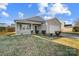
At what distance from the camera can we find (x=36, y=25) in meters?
1.78

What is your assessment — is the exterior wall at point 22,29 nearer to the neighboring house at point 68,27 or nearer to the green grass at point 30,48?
the green grass at point 30,48

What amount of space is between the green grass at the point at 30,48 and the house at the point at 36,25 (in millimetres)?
77

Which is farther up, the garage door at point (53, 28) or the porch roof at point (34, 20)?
the porch roof at point (34, 20)

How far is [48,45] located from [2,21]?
474 millimetres

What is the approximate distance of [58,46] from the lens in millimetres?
1753

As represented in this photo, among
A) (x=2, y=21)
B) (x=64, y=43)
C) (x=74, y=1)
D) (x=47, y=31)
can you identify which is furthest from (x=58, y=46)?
(x=2, y=21)

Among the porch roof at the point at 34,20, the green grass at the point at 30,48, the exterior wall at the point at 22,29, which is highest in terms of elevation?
the porch roof at the point at 34,20

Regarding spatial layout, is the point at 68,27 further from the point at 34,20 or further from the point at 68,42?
the point at 34,20

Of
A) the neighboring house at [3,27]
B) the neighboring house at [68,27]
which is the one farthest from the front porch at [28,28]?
the neighboring house at [68,27]

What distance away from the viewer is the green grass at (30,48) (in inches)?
68.4

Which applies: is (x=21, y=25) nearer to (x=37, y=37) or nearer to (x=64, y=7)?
(x=37, y=37)

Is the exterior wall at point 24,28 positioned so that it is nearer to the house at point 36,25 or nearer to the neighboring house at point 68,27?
the house at point 36,25

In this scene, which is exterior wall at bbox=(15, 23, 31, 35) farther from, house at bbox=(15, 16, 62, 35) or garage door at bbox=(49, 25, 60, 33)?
garage door at bbox=(49, 25, 60, 33)

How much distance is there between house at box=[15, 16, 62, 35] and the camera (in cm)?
177
